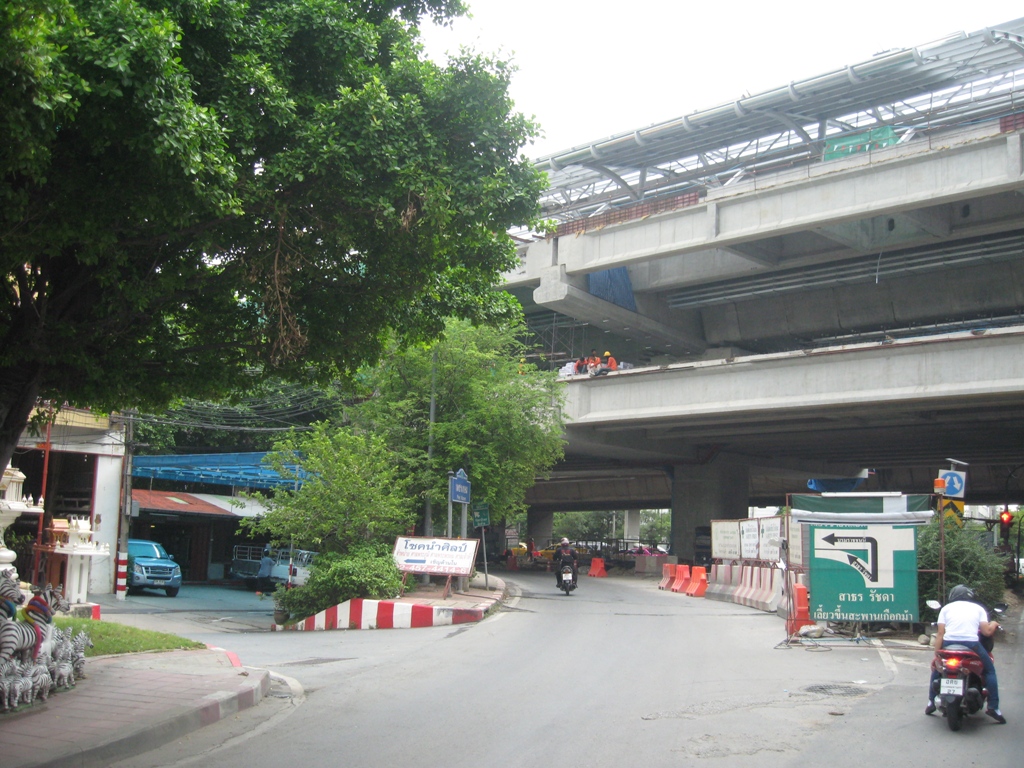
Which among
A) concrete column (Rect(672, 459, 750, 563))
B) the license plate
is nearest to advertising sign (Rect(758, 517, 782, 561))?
the license plate

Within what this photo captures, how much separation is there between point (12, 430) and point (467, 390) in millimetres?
16414

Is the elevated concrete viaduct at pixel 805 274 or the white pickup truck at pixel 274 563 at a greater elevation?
the elevated concrete viaduct at pixel 805 274

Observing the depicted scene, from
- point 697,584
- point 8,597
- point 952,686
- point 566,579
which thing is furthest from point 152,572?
point 952,686

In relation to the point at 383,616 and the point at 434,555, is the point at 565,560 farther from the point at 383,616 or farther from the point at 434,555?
the point at 383,616

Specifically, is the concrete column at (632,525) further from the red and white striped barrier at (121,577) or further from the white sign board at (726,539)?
the red and white striped barrier at (121,577)

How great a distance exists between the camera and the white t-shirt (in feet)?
28.3

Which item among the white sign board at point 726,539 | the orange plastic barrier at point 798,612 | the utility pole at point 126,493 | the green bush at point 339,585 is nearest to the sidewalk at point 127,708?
the green bush at point 339,585

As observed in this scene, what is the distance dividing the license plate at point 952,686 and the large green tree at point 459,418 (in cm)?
1605

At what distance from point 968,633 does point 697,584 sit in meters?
19.0

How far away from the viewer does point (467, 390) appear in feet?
81.6

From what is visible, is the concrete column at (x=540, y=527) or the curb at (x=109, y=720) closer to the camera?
the curb at (x=109, y=720)

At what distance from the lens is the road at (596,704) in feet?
24.3

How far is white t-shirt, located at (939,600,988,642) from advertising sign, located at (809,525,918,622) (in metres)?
5.84

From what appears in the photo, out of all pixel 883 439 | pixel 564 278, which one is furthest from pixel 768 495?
pixel 564 278
